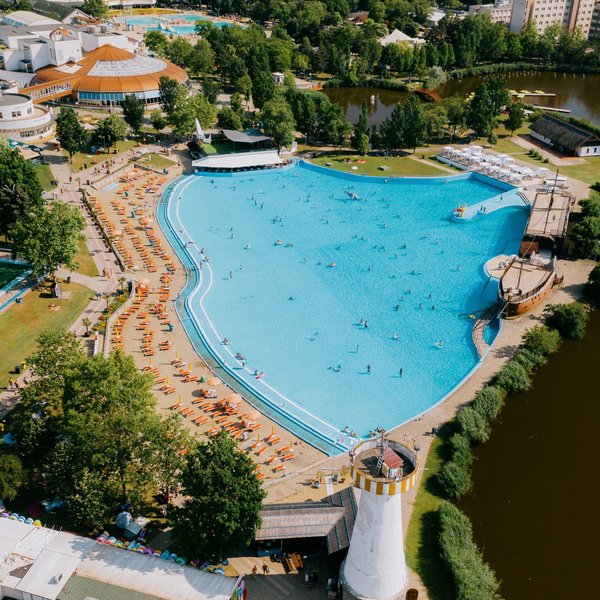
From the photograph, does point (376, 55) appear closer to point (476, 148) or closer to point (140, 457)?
point (476, 148)

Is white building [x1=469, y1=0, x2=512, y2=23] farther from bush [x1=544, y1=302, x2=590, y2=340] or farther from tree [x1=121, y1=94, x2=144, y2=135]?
bush [x1=544, y1=302, x2=590, y2=340]

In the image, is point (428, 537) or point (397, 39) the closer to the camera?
point (428, 537)

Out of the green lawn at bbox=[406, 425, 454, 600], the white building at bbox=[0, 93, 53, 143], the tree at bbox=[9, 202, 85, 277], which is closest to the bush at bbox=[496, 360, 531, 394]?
the green lawn at bbox=[406, 425, 454, 600]

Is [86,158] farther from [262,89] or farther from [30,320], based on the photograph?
[30,320]

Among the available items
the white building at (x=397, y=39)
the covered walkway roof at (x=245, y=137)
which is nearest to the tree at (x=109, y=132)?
the covered walkway roof at (x=245, y=137)

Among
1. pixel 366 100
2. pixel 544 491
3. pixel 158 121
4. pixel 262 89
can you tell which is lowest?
pixel 544 491

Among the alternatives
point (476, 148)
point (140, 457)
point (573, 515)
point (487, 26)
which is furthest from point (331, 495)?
point (487, 26)

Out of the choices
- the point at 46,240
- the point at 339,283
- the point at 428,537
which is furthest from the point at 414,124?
the point at 428,537
